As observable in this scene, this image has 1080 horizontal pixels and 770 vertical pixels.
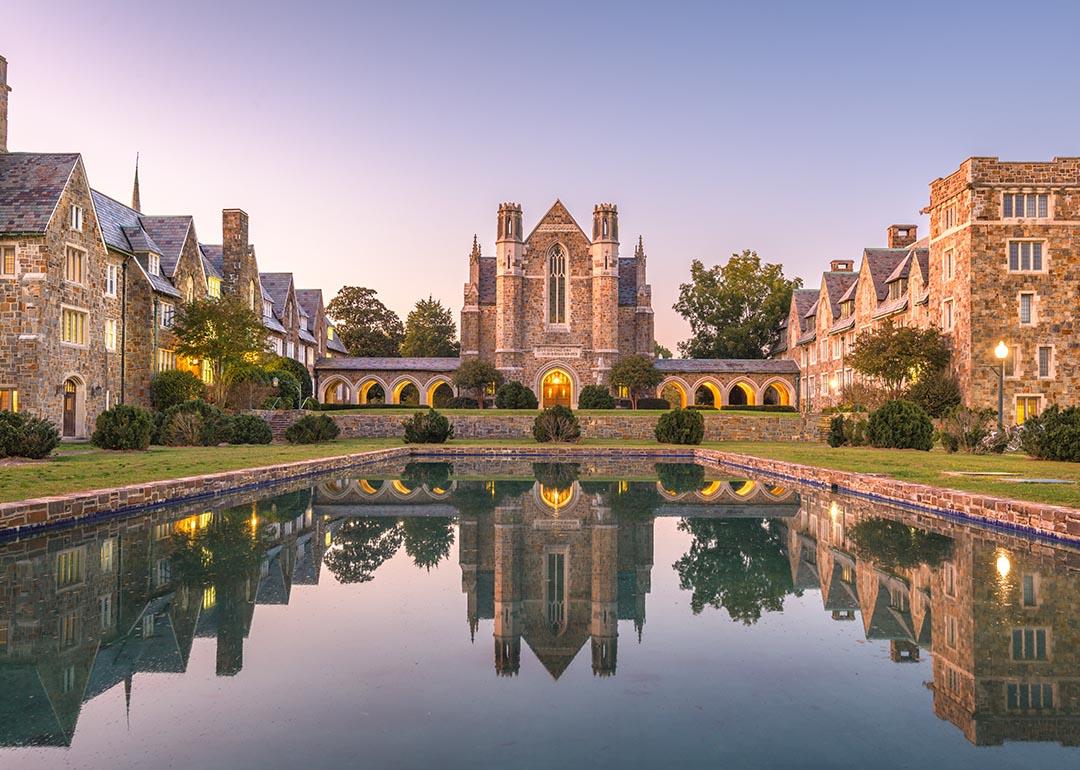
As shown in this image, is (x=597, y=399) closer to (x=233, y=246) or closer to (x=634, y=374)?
(x=634, y=374)

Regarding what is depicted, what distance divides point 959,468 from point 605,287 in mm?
32177

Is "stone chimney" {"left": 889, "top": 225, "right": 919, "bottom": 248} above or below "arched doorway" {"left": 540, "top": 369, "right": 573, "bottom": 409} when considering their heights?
above

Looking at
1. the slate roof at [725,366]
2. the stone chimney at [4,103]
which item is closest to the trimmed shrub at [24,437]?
the stone chimney at [4,103]

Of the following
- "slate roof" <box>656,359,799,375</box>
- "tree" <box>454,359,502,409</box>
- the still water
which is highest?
"slate roof" <box>656,359,799,375</box>

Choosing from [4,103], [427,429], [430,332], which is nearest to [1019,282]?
[427,429]

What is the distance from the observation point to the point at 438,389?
5056cm

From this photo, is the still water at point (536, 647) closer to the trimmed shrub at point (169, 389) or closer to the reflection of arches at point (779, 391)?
the trimmed shrub at point (169, 389)

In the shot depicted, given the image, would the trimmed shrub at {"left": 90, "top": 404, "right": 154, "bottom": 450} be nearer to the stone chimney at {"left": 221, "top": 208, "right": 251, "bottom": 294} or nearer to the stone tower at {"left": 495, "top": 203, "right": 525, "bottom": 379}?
the stone chimney at {"left": 221, "top": 208, "right": 251, "bottom": 294}

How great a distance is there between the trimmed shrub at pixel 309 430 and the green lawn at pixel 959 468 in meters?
14.3

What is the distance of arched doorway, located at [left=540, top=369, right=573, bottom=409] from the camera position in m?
48.5

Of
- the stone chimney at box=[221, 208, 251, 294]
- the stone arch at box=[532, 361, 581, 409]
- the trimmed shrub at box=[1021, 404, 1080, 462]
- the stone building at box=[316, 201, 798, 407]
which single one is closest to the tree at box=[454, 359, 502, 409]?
the stone building at box=[316, 201, 798, 407]

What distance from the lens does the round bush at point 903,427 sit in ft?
78.5

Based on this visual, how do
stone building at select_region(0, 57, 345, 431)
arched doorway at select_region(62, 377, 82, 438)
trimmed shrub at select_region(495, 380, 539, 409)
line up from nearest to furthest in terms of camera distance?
stone building at select_region(0, 57, 345, 431), arched doorway at select_region(62, 377, 82, 438), trimmed shrub at select_region(495, 380, 539, 409)

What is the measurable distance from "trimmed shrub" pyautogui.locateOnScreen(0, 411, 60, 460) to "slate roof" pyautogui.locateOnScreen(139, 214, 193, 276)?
15816 mm
